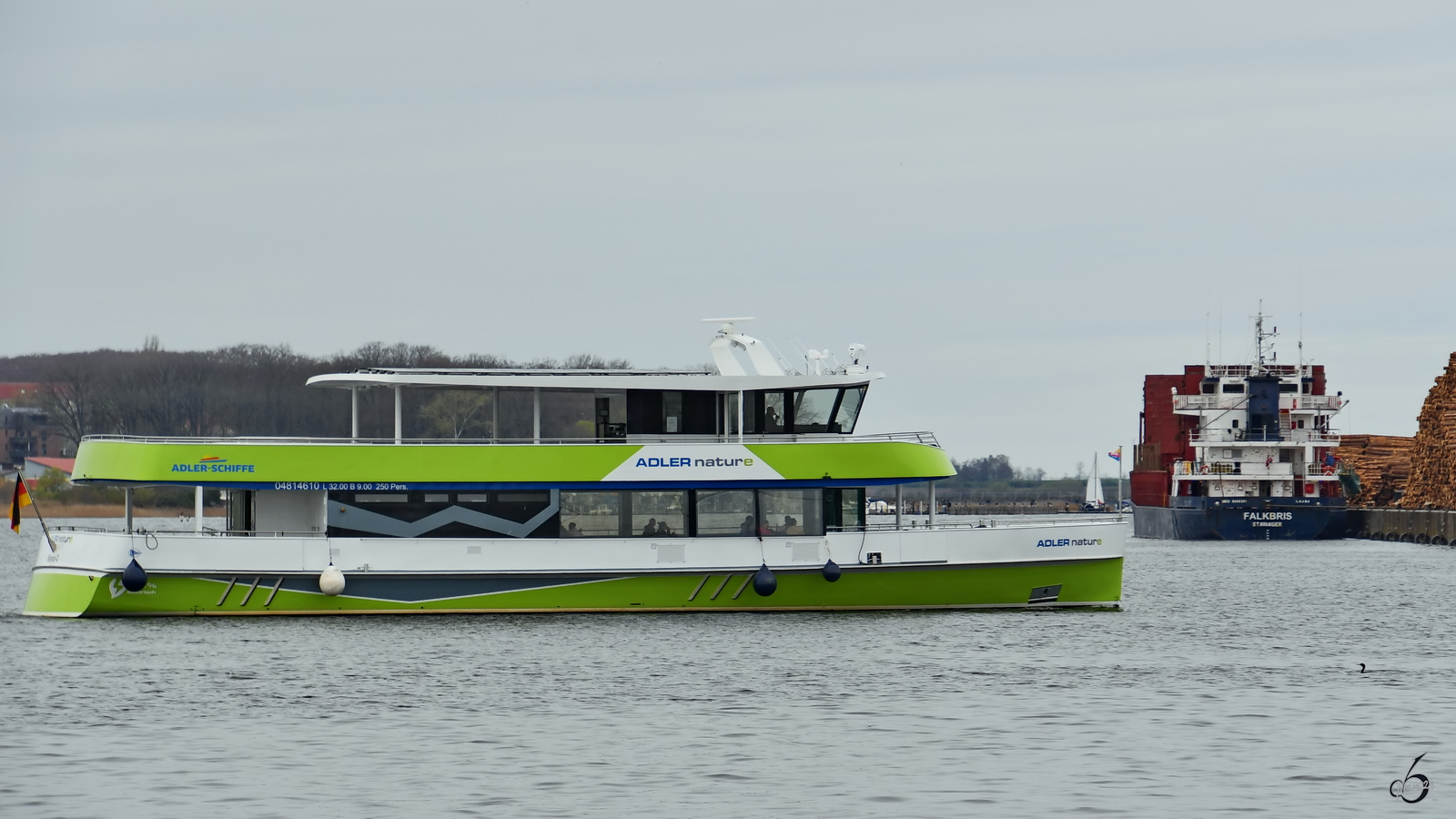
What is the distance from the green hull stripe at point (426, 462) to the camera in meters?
30.4

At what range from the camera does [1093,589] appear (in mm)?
33125

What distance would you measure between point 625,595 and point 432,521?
12.3 feet

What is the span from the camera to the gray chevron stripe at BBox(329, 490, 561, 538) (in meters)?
31.3

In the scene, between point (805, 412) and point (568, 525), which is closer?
point (568, 525)

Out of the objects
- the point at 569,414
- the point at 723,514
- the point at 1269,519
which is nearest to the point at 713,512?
the point at 723,514

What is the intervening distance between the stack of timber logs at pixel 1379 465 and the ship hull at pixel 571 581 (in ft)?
290

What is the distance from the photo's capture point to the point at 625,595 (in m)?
31.5

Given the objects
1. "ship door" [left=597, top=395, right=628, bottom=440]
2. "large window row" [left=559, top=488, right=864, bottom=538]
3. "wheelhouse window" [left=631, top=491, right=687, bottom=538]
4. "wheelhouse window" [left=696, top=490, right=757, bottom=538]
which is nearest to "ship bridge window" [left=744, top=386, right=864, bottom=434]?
"large window row" [left=559, top=488, right=864, bottom=538]

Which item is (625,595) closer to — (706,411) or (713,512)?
(713,512)

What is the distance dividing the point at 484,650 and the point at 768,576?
586cm

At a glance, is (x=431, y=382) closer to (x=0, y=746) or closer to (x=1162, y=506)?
(x=0, y=746)

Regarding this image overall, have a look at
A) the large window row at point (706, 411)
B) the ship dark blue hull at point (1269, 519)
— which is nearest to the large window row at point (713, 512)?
the large window row at point (706, 411)

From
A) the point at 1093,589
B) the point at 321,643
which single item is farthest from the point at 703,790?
the point at 1093,589

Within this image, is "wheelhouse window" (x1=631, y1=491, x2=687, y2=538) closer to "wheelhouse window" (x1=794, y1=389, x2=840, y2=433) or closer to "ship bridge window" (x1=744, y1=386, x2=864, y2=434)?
"ship bridge window" (x1=744, y1=386, x2=864, y2=434)
